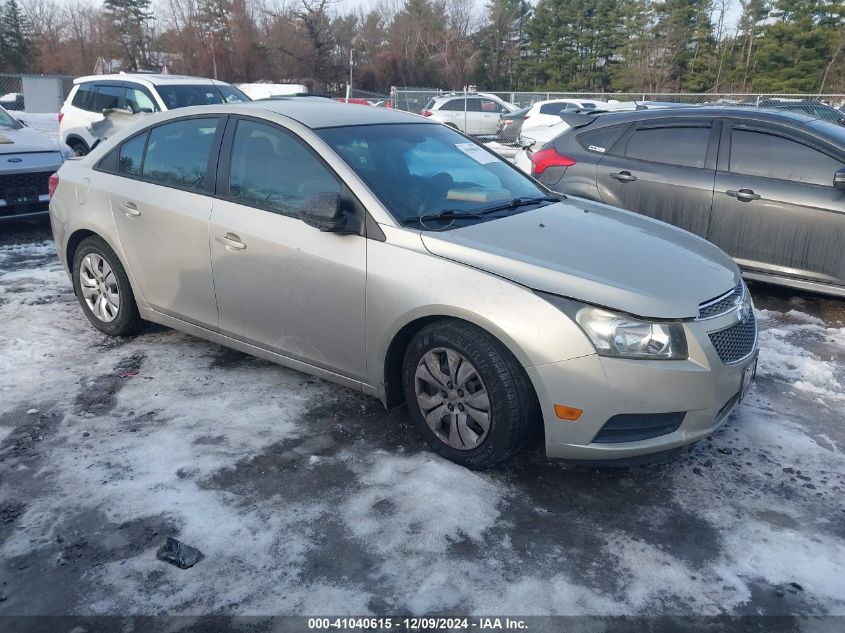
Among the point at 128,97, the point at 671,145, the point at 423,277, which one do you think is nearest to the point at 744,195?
the point at 671,145

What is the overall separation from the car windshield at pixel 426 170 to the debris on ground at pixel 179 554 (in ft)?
6.00

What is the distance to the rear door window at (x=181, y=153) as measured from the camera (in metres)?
4.39

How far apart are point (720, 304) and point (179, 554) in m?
2.66

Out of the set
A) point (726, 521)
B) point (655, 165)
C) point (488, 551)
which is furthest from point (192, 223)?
point (655, 165)

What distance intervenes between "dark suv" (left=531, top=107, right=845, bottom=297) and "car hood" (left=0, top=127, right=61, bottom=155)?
6216 mm

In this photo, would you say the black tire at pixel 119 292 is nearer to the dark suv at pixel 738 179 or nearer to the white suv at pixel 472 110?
the dark suv at pixel 738 179

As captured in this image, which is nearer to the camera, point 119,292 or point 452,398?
point 452,398

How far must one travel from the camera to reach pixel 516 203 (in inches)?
165

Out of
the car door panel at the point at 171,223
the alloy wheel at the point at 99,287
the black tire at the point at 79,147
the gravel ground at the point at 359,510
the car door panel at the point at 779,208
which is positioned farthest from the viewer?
the black tire at the point at 79,147

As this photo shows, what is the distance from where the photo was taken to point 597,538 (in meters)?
3.04

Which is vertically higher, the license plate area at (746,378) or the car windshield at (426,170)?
the car windshield at (426,170)

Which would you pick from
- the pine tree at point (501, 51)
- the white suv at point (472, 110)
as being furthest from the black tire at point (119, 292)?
the pine tree at point (501, 51)

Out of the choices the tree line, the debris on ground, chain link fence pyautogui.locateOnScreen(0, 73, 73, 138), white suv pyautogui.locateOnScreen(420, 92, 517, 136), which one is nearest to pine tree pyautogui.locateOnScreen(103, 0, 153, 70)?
the tree line

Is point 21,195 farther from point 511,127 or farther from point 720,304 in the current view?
point 511,127
